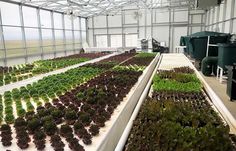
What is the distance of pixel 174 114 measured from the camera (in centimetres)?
267

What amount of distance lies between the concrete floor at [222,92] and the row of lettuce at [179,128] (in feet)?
3.72

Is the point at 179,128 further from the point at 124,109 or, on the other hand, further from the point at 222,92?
the point at 222,92

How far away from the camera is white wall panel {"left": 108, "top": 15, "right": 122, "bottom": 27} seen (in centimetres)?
1984

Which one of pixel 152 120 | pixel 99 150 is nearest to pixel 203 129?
pixel 152 120

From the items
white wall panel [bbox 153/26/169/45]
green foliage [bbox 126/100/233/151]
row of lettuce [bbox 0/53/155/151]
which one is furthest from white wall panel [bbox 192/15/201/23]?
green foliage [bbox 126/100/233/151]

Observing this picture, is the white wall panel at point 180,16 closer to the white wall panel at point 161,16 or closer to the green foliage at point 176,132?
the white wall panel at point 161,16

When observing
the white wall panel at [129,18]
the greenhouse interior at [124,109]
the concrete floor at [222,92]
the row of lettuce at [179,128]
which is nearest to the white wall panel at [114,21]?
the white wall panel at [129,18]

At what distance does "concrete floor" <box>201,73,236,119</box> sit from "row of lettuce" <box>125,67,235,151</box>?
113cm

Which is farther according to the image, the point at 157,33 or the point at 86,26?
the point at 86,26

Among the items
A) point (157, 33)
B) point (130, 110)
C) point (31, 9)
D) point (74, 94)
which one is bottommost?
point (130, 110)

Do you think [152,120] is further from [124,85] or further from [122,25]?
[122,25]

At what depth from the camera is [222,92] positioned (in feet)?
18.8

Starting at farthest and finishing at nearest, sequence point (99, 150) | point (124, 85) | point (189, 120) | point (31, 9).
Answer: point (31, 9) → point (124, 85) → point (189, 120) → point (99, 150)

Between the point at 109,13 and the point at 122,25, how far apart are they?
162cm
